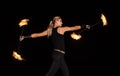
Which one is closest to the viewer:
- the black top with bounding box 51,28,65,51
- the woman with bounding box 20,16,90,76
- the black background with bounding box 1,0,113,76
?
the woman with bounding box 20,16,90,76

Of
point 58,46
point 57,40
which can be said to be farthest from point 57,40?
point 58,46

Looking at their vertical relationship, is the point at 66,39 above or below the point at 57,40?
below

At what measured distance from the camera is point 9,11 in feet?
29.1

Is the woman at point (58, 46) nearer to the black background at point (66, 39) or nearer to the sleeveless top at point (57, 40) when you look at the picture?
the sleeveless top at point (57, 40)

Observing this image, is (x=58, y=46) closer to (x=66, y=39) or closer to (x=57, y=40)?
(x=57, y=40)

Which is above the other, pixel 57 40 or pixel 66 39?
pixel 57 40

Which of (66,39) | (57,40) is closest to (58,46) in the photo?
(57,40)

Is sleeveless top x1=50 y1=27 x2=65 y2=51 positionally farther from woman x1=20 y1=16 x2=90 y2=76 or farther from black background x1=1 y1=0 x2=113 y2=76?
black background x1=1 y1=0 x2=113 y2=76

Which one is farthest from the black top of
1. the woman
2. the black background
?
the black background

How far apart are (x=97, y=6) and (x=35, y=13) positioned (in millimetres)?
1407

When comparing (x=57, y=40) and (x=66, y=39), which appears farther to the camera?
(x=66, y=39)

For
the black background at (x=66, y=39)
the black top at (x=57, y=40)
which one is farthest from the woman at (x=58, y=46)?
the black background at (x=66, y=39)

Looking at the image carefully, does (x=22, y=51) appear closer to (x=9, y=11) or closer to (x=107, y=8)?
(x=9, y=11)

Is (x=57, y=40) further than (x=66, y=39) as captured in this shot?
No
